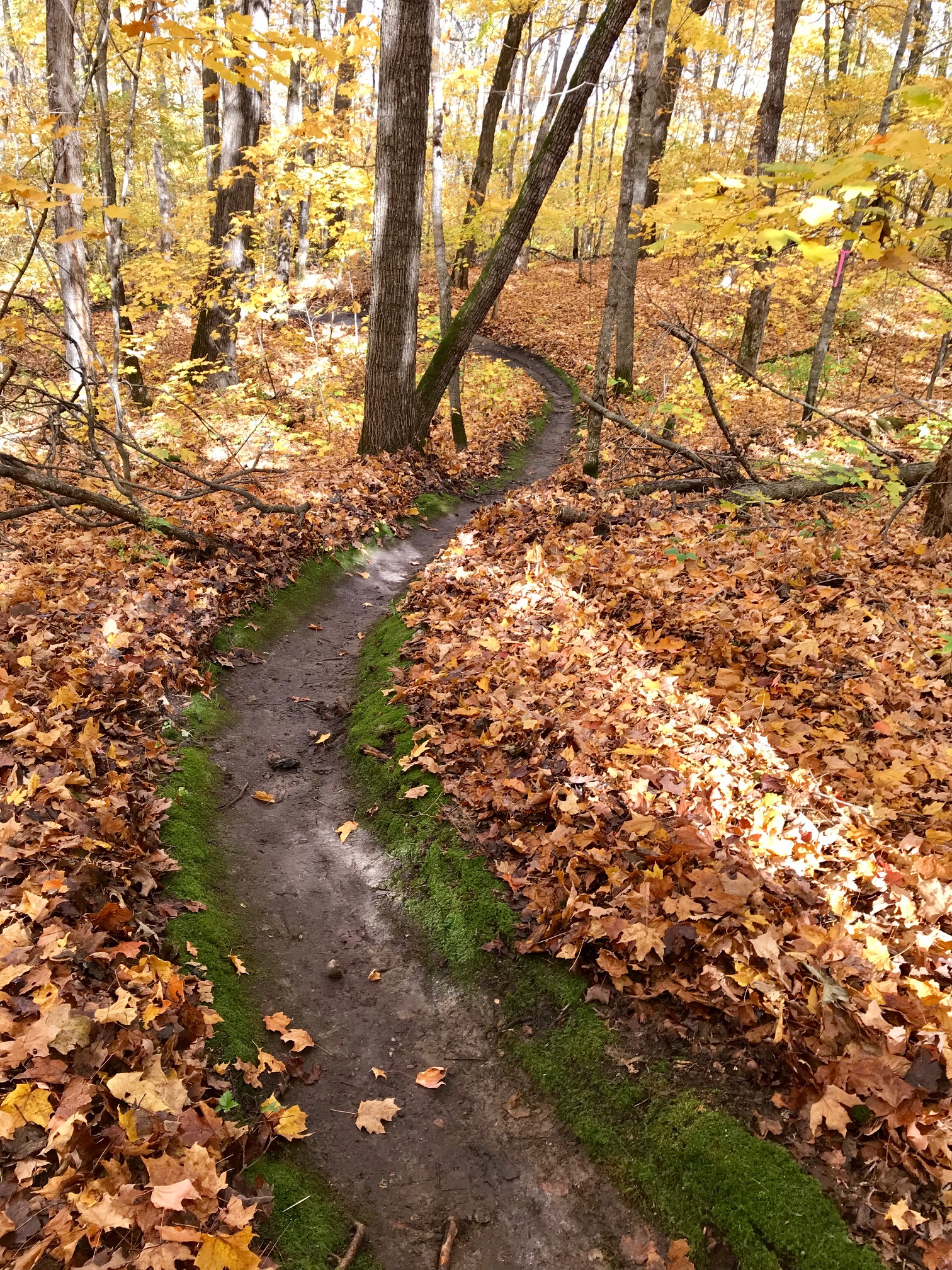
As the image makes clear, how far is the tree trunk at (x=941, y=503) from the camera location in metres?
6.54

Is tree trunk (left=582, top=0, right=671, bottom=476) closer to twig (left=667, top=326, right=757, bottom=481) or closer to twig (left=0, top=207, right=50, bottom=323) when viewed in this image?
twig (left=667, top=326, right=757, bottom=481)

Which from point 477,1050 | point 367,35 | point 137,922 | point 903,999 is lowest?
point 477,1050

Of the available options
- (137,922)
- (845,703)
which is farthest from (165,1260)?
(845,703)

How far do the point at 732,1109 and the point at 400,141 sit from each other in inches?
421

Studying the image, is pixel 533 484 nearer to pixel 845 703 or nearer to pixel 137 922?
pixel 845 703

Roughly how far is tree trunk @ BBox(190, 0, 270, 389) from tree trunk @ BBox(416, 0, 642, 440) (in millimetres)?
4500

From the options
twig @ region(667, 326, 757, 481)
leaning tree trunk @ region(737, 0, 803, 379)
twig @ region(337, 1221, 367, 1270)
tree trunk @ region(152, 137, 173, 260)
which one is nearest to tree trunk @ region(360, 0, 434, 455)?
twig @ region(667, 326, 757, 481)

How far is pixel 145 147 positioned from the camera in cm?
1891

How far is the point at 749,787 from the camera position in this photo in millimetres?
3811

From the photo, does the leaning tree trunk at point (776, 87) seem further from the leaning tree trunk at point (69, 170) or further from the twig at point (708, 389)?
the leaning tree trunk at point (69, 170)

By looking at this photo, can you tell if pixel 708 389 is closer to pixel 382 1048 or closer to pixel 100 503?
pixel 100 503

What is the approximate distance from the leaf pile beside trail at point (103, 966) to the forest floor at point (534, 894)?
0.02m

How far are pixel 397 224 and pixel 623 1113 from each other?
10.3 metres

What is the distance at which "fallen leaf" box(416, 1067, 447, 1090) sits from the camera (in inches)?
127
